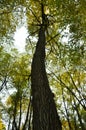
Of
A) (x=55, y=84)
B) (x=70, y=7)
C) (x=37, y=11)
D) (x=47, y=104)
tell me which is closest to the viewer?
(x=47, y=104)

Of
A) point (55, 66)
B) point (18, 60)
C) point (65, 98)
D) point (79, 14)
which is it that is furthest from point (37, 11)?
point (65, 98)

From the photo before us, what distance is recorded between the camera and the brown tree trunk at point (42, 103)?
527 cm

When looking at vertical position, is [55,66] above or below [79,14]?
above

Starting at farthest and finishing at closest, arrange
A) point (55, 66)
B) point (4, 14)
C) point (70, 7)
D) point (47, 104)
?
point (55, 66), point (4, 14), point (70, 7), point (47, 104)

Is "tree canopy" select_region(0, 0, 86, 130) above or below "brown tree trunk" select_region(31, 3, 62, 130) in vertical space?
above

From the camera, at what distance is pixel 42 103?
578 cm

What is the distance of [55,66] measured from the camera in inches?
906

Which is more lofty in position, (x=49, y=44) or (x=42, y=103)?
(x=49, y=44)

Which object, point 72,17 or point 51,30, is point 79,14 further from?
point 51,30

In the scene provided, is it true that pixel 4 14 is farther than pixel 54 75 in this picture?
No

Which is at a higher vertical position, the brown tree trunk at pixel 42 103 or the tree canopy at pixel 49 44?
the tree canopy at pixel 49 44

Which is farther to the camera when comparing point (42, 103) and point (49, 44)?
point (49, 44)

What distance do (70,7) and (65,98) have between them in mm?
19951

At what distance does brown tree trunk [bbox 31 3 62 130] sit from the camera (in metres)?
5.27
